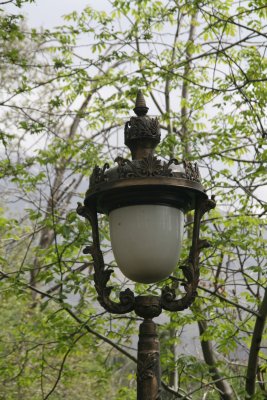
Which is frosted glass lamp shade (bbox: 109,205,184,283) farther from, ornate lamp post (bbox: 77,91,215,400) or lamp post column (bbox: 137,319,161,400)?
lamp post column (bbox: 137,319,161,400)

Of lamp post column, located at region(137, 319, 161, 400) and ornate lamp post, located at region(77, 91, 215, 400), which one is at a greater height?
ornate lamp post, located at region(77, 91, 215, 400)

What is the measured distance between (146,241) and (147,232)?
3 centimetres

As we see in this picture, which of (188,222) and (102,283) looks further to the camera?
(188,222)

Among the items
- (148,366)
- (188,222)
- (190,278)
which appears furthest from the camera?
(188,222)

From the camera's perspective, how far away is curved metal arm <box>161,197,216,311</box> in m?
2.12

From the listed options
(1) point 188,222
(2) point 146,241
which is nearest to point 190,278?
(2) point 146,241

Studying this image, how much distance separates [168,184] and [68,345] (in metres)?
3.47

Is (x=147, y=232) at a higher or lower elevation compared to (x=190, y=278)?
higher

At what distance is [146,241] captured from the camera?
6.81ft

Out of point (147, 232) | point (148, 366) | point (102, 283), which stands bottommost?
point (148, 366)

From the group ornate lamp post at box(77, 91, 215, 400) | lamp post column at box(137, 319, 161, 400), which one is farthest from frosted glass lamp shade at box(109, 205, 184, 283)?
lamp post column at box(137, 319, 161, 400)

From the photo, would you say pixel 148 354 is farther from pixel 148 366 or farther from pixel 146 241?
pixel 146 241

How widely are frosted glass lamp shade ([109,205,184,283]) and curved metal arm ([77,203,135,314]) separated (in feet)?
0.27

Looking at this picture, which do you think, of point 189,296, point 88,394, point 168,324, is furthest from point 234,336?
point 88,394
